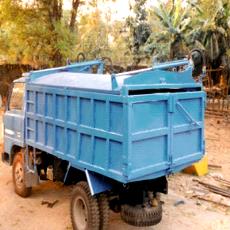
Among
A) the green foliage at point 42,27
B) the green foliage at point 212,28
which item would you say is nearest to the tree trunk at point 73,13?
the green foliage at point 42,27

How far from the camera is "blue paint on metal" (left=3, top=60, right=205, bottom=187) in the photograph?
471 centimetres

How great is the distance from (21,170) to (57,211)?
1191 mm

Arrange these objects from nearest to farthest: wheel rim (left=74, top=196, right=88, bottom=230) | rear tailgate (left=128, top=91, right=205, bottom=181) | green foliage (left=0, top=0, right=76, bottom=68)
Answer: rear tailgate (left=128, top=91, right=205, bottom=181) < wheel rim (left=74, top=196, right=88, bottom=230) < green foliage (left=0, top=0, right=76, bottom=68)

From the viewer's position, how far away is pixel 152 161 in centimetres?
497

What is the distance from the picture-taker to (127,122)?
4.57m

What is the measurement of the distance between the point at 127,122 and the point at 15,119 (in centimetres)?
359

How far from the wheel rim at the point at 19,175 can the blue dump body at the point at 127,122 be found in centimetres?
140

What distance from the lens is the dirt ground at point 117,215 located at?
6195 millimetres

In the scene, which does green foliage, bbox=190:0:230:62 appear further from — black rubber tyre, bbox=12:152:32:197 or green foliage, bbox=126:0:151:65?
black rubber tyre, bbox=12:152:32:197

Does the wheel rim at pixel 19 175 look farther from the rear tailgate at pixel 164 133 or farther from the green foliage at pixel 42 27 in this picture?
the green foliage at pixel 42 27

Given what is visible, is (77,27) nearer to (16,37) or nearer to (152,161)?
(16,37)

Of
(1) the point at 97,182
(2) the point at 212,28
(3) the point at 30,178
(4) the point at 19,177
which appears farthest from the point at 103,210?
(2) the point at 212,28

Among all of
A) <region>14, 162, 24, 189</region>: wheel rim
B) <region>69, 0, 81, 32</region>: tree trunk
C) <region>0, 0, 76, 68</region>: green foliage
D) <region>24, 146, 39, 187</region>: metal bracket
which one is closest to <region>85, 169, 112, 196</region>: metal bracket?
<region>24, 146, 39, 187</region>: metal bracket

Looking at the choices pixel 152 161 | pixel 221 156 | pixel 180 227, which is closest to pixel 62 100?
pixel 152 161
